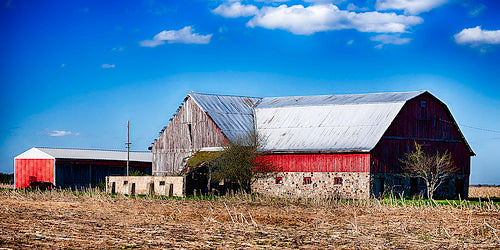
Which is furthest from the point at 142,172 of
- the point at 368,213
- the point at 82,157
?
the point at 368,213

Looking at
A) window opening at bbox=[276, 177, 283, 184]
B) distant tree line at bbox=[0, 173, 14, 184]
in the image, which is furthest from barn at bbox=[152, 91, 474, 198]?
distant tree line at bbox=[0, 173, 14, 184]

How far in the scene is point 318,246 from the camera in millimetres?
16391

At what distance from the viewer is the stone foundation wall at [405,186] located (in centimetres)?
4297

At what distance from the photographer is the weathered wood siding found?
50.0 m

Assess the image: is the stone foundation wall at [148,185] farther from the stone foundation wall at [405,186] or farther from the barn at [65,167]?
the stone foundation wall at [405,186]

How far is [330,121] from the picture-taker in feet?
157

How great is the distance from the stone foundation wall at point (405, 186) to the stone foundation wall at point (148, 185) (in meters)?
12.2

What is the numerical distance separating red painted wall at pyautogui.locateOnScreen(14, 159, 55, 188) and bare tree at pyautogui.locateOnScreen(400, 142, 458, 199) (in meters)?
28.7

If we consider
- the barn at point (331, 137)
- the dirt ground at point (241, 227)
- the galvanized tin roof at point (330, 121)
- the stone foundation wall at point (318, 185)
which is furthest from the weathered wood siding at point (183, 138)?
the dirt ground at point (241, 227)

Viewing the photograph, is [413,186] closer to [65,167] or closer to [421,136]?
[421,136]

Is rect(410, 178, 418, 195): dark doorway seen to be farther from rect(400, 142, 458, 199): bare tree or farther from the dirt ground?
the dirt ground

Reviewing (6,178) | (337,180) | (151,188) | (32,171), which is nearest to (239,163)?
(151,188)

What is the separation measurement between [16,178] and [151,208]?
114 feet

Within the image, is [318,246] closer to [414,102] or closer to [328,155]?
[328,155]
